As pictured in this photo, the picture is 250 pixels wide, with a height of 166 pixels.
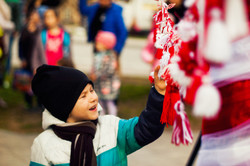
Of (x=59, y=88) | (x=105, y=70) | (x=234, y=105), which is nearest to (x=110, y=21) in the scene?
(x=105, y=70)

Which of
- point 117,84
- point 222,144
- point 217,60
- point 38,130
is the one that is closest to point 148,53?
point 117,84

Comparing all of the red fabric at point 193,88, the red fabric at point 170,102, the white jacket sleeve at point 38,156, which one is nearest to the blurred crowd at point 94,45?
the white jacket sleeve at point 38,156

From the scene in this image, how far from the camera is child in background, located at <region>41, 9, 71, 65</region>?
5781 millimetres

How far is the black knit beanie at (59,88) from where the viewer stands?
6.83 feet

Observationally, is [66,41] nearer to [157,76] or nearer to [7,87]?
[7,87]

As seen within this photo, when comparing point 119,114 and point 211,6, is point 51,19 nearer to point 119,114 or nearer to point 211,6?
point 119,114

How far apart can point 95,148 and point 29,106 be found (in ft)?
15.1

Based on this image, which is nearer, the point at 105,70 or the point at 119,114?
the point at 105,70

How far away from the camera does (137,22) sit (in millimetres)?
Answer: 18125

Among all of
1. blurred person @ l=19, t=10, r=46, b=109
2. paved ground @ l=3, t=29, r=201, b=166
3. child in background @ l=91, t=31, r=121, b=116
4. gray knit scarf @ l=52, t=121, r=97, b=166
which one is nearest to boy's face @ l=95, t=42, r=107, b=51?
child in background @ l=91, t=31, r=121, b=116

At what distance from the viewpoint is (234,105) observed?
144cm

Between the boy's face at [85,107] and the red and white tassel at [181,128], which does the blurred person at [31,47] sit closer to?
the boy's face at [85,107]

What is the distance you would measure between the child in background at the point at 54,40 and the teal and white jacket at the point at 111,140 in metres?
3.69

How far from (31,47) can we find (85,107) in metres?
3.98
